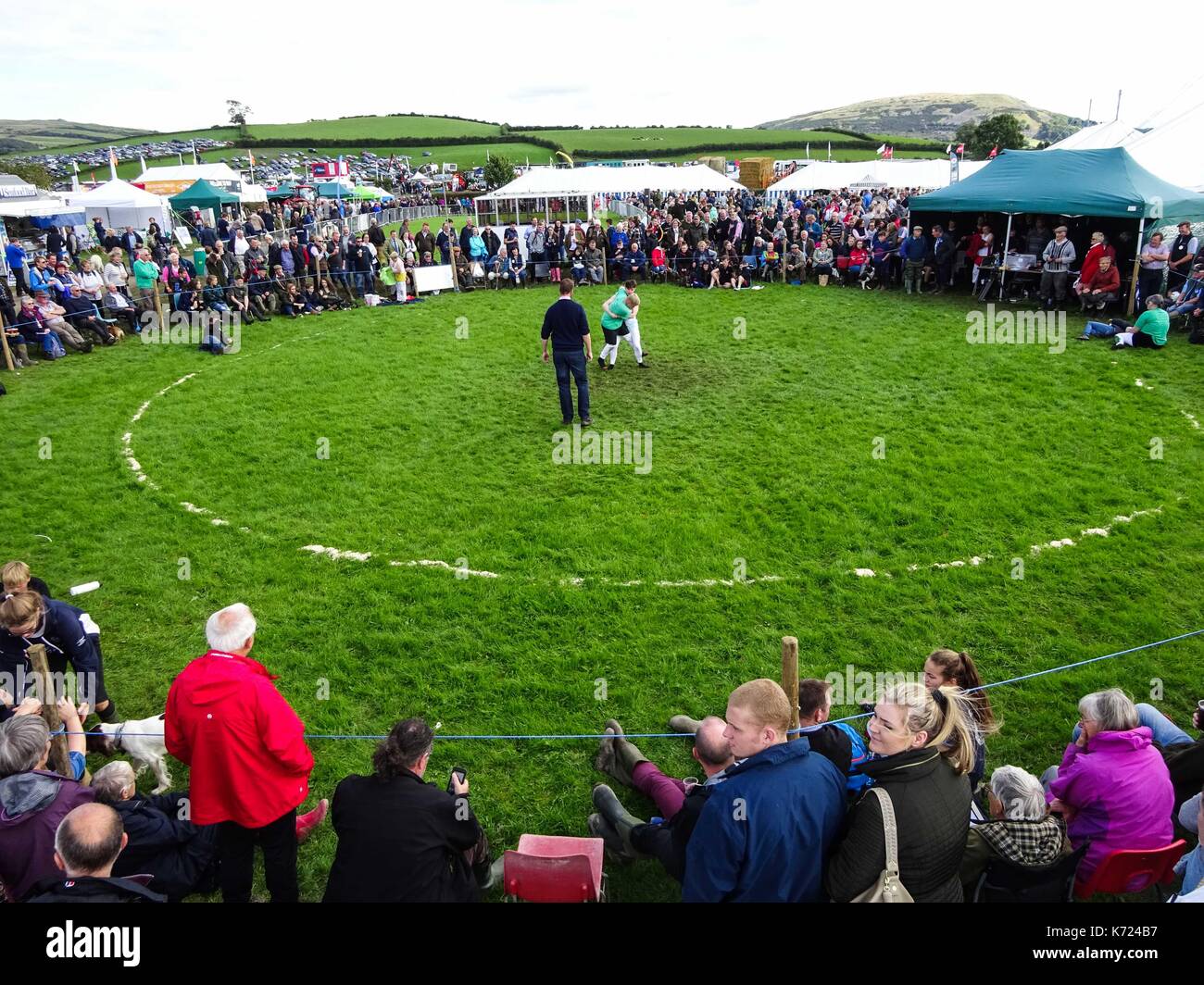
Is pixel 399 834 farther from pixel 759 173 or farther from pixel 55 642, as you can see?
pixel 759 173

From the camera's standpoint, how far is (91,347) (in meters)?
16.6

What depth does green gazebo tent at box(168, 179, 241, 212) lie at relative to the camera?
34375 mm

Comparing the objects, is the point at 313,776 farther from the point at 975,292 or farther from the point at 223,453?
the point at 975,292

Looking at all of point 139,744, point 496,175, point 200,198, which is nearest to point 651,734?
point 139,744

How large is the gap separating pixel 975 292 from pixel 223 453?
16.5 metres

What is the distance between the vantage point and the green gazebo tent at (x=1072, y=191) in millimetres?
16141

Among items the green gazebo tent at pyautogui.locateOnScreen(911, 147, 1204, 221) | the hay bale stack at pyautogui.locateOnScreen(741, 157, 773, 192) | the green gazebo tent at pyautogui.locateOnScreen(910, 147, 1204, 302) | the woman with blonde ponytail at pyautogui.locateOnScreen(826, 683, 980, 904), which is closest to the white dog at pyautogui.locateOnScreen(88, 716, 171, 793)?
the woman with blonde ponytail at pyautogui.locateOnScreen(826, 683, 980, 904)

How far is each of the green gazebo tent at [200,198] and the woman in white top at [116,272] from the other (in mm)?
18423

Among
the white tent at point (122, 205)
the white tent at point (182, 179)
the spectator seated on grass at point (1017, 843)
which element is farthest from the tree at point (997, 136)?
the spectator seated on grass at point (1017, 843)

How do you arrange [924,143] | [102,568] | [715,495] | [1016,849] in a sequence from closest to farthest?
[1016,849], [102,568], [715,495], [924,143]

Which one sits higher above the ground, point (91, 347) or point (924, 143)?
point (924, 143)

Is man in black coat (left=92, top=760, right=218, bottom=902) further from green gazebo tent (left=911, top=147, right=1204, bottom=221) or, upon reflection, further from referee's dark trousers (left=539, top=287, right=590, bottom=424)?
green gazebo tent (left=911, top=147, right=1204, bottom=221)
